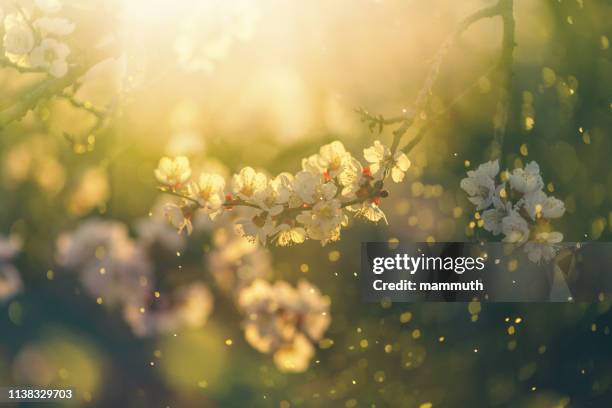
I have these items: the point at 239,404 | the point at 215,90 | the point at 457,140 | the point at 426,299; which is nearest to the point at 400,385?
the point at 426,299

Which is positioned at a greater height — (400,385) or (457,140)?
(457,140)

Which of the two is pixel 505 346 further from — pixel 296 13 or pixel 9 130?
pixel 9 130

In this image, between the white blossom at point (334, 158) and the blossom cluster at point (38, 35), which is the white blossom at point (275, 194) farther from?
the blossom cluster at point (38, 35)

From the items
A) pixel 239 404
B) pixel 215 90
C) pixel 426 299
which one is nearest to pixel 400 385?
pixel 426 299

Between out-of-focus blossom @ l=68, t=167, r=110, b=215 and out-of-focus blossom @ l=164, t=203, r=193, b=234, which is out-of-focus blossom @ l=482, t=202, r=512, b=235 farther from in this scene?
out-of-focus blossom @ l=68, t=167, r=110, b=215

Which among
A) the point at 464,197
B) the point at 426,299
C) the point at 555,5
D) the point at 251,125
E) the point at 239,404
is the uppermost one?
the point at 555,5

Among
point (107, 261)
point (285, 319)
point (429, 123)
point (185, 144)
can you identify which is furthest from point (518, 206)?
point (107, 261)

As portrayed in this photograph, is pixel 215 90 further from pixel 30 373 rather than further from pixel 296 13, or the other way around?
pixel 30 373

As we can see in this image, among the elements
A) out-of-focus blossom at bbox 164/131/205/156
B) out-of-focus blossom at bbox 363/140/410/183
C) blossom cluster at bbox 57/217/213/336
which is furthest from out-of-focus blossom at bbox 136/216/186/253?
out-of-focus blossom at bbox 363/140/410/183

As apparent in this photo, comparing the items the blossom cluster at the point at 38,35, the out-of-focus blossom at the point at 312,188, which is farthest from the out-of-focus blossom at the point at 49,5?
the out-of-focus blossom at the point at 312,188
